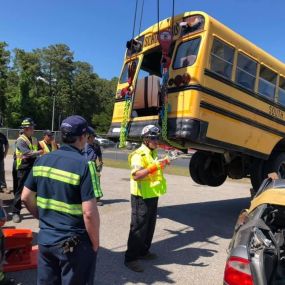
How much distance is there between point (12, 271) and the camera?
4574mm

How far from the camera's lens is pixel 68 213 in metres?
2.98

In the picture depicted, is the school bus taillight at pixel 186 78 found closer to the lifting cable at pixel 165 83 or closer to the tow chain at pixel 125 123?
the lifting cable at pixel 165 83

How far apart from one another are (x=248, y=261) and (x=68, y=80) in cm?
7165

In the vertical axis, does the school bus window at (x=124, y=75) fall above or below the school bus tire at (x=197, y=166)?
above

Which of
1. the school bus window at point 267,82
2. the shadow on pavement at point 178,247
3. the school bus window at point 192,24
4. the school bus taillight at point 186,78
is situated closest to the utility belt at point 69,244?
the shadow on pavement at point 178,247

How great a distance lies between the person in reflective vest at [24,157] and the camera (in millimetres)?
7023

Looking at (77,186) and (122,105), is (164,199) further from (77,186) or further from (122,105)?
(77,186)

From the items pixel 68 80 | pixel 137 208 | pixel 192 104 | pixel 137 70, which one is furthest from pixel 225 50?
pixel 68 80

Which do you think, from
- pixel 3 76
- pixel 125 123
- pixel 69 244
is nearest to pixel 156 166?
pixel 69 244

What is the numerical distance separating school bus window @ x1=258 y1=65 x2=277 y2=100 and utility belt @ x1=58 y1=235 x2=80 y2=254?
17.7 feet

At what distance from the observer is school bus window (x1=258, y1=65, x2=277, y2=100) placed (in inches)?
293

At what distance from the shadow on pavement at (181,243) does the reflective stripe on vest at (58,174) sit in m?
1.94

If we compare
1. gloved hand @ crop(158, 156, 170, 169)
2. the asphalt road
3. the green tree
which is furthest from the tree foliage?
gloved hand @ crop(158, 156, 170, 169)

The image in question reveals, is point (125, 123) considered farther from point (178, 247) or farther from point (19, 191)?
point (178, 247)
